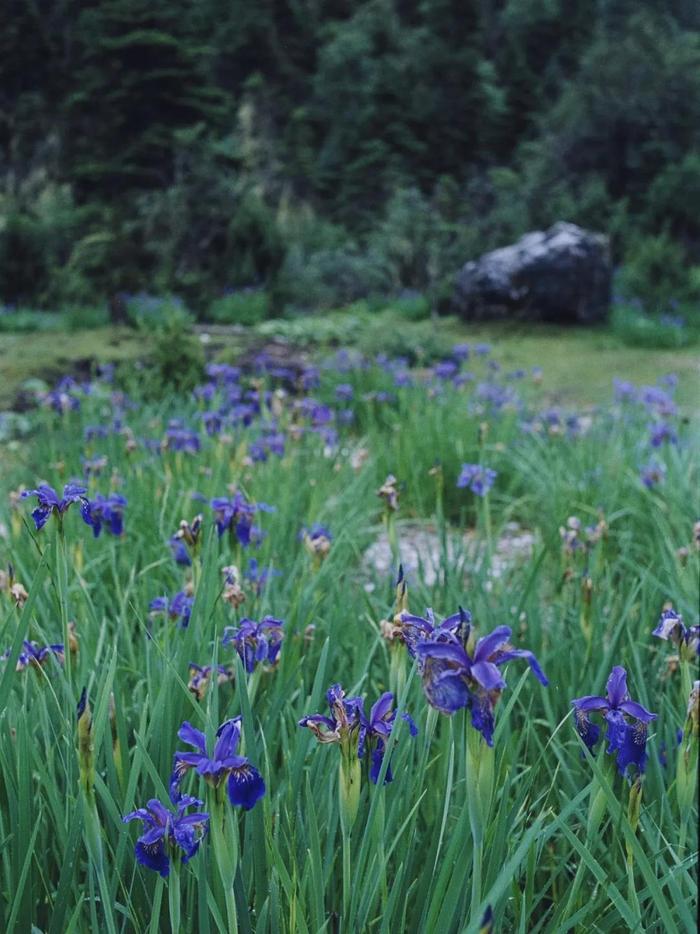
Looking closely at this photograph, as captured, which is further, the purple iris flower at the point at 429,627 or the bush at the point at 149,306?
the bush at the point at 149,306

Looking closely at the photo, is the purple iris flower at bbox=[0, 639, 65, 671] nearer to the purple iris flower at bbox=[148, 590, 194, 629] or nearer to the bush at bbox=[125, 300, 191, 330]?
the purple iris flower at bbox=[148, 590, 194, 629]

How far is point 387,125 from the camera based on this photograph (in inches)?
562

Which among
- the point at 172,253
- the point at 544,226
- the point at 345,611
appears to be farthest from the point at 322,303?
the point at 345,611

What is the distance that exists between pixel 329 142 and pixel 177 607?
13609 millimetres

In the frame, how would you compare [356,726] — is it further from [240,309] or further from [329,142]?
[329,142]

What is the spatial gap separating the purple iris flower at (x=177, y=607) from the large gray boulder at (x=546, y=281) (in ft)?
26.6

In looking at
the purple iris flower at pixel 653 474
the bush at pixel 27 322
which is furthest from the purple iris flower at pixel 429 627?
the bush at pixel 27 322

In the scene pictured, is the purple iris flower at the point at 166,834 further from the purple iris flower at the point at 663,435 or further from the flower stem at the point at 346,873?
the purple iris flower at the point at 663,435

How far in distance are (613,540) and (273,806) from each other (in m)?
2.15

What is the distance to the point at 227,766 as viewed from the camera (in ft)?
2.59

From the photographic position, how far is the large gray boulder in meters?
9.13

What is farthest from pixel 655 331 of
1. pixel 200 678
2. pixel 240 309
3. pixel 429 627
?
pixel 429 627

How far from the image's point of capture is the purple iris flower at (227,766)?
79 cm

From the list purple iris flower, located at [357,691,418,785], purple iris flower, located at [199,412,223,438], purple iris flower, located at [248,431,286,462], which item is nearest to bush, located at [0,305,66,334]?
purple iris flower, located at [199,412,223,438]
